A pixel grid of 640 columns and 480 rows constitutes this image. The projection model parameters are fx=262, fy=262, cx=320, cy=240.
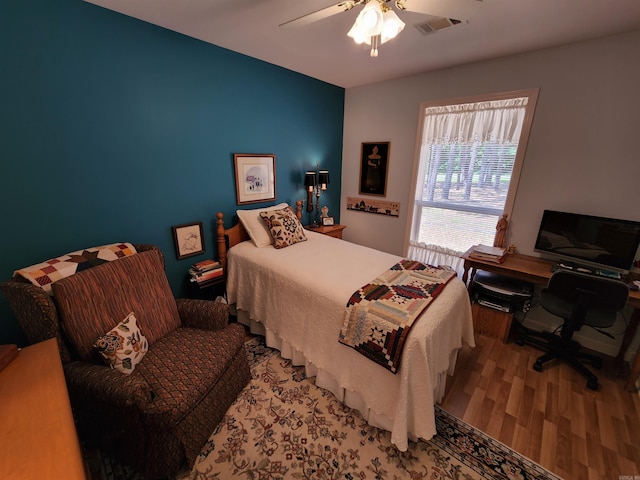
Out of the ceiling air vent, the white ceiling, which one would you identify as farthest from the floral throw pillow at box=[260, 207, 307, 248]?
the ceiling air vent

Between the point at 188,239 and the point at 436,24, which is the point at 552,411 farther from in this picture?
the point at 188,239

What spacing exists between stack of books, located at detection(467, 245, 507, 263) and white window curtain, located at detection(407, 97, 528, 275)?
12.0 inches

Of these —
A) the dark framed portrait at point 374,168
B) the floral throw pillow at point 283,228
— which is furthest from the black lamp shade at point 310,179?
the dark framed portrait at point 374,168

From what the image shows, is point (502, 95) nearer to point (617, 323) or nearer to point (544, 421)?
point (617, 323)

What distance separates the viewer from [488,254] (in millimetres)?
2471

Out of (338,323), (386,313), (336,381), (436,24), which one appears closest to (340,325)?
(338,323)

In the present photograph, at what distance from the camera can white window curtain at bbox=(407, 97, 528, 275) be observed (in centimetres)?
258

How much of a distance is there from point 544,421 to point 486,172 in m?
2.15

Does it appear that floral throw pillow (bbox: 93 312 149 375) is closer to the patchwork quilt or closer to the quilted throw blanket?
the patchwork quilt

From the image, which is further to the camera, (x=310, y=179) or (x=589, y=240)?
(x=310, y=179)

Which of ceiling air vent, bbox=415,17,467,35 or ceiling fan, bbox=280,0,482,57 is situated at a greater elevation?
ceiling air vent, bbox=415,17,467,35

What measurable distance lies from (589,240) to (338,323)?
2235 mm

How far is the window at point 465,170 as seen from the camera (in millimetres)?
2525

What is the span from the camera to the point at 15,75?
1528 mm
